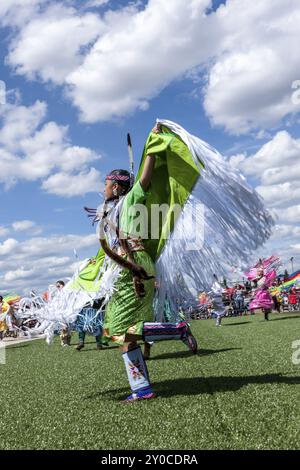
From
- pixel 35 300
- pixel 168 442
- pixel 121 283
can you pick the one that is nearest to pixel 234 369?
pixel 121 283

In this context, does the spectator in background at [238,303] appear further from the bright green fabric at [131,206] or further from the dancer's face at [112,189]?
the bright green fabric at [131,206]

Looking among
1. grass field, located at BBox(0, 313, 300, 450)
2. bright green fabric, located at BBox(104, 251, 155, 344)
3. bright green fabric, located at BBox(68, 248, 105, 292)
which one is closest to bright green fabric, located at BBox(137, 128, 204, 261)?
bright green fabric, located at BBox(104, 251, 155, 344)

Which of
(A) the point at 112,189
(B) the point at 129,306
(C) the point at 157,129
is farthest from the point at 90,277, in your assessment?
(C) the point at 157,129

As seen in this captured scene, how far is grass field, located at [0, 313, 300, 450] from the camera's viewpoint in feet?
9.57

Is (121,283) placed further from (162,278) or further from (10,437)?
(10,437)

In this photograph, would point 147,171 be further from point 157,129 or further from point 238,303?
point 238,303

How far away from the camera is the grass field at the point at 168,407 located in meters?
2.92

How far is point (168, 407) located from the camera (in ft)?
12.2

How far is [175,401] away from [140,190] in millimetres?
1729

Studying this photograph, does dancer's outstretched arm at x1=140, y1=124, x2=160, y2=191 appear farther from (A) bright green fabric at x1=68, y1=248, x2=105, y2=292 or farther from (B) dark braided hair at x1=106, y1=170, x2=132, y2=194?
(A) bright green fabric at x1=68, y1=248, x2=105, y2=292

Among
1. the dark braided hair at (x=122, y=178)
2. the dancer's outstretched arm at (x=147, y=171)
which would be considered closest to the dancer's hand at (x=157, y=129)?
the dancer's outstretched arm at (x=147, y=171)
